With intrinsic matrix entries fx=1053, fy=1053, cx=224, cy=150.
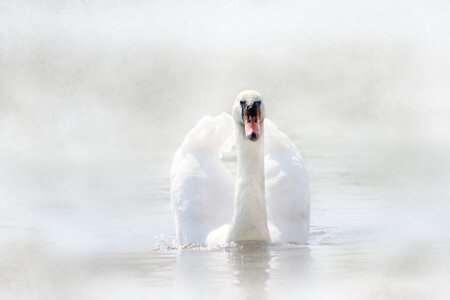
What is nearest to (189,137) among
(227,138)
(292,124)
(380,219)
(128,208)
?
(227,138)

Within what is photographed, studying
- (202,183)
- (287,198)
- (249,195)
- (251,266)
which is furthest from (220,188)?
(251,266)

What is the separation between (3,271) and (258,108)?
2.91m

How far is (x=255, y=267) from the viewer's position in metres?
9.55

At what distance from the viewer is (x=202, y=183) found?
11.3 metres

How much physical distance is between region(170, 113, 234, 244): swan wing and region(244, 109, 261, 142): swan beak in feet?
4.13

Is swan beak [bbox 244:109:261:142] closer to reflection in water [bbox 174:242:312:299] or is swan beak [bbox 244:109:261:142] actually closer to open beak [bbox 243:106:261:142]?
open beak [bbox 243:106:261:142]

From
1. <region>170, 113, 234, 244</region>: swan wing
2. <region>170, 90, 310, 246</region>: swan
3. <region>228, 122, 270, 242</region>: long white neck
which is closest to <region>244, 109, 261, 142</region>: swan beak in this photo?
<region>170, 90, 310, 246</region>: swan

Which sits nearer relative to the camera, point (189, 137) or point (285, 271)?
point (285, 271)

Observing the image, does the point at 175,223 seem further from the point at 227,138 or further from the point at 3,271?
the point at 3,271

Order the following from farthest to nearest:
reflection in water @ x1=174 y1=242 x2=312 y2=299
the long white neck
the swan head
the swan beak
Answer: the long white neck → the swan head → the swan beak → reflection in water @ x1=174 y1=242 x2=312 y2=299

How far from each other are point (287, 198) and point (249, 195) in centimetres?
68

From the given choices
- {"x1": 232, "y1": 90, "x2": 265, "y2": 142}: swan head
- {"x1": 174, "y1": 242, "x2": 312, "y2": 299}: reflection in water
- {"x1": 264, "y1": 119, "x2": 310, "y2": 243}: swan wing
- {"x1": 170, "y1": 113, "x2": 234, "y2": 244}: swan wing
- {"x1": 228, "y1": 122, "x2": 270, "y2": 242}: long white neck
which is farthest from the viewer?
{"x1": 170, "y1": 113, "x2": 234, "y2": 244}: swan wing

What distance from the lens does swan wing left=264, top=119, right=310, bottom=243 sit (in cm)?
1091

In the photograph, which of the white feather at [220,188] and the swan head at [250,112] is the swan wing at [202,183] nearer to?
the white feather at [220,188]
